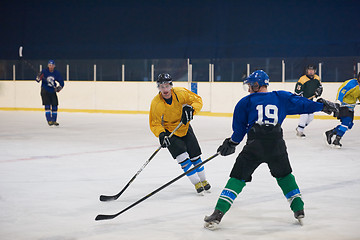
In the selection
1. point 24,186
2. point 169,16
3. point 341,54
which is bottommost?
point 24,186

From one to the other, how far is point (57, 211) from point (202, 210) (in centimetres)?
103

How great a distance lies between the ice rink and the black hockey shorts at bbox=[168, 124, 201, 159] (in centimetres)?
33

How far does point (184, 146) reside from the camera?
499 cm

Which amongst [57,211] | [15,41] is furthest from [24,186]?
[15,41]

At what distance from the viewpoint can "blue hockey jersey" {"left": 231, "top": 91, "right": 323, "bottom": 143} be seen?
3.74m

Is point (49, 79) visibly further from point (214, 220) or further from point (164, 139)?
point (214, 220)

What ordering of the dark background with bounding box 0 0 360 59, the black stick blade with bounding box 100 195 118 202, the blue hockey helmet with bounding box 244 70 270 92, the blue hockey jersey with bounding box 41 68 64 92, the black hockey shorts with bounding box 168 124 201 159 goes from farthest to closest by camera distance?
the dark background with bounding box 0 0 360 59 < the blue hockey jersey with bounding box 41 68 64 92 < the black hockey shorts with bounding box 168 124 201 159 < the black stick blade with bounding box 100 195 118 202 < the blue hockey helmet with bounding box 244 70 270 92

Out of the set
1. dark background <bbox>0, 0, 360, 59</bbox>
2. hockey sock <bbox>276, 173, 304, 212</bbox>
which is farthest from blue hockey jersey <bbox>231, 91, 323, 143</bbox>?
dark background <bbox>0, 0, 360, 59</bbox>

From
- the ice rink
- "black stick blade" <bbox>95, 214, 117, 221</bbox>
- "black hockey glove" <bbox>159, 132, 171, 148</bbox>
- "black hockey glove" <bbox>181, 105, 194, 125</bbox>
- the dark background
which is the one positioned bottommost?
the ice rink

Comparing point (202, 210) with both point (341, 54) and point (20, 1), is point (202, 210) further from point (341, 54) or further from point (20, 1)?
point (20, 1)

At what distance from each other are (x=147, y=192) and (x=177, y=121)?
648 millimetres

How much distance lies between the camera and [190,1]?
1519cm

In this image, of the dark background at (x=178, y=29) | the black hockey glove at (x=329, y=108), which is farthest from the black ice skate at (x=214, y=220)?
the dark background at (x=178, y=29)

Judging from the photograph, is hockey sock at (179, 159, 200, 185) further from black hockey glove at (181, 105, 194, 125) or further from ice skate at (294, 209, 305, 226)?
ice skate at (294, 209, 305, 226)
